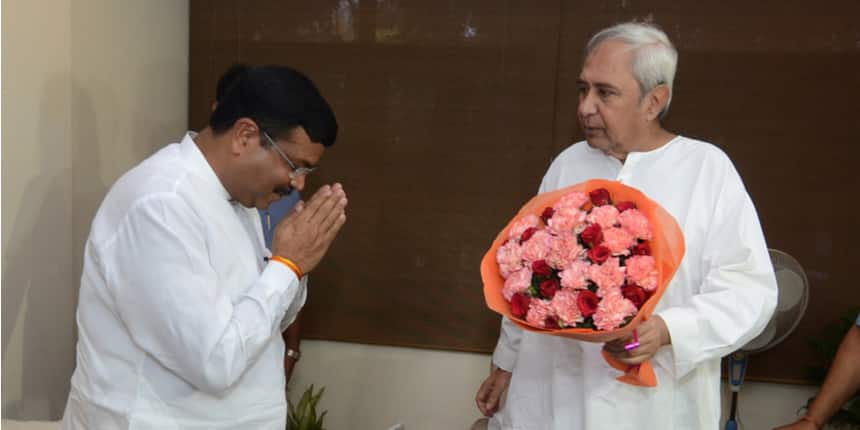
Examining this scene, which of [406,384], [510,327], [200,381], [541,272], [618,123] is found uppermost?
[618,123]

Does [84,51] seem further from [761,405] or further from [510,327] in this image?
[761,405]

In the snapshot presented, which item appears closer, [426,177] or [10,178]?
[10,178]

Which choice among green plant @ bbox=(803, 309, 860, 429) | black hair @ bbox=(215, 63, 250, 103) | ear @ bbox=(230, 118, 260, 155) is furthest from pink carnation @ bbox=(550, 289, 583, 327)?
green plant @ bbox=(803, 309, 860, 429)

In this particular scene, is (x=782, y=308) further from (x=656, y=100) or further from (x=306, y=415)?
(x=306, y=415)

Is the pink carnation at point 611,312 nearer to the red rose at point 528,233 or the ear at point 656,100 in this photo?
the red rose at point 528,233

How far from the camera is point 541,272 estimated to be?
6.36 feet

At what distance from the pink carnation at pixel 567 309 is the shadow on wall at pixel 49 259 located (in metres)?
2.03

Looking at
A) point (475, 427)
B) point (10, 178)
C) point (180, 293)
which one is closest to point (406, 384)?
point (475, 427)

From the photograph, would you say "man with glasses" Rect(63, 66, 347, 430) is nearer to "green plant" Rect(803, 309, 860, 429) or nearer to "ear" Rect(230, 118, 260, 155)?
"ear" Rect(230, 118, 260, 155)

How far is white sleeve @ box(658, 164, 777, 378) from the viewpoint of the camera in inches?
81.9

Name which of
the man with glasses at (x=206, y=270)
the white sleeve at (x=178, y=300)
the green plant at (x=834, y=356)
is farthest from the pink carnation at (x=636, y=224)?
the green plant at (x=834, y=356)

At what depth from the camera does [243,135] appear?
1.82m

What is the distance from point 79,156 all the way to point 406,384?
5.77 feet

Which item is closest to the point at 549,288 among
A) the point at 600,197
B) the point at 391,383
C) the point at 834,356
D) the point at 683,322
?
the point at 600,197
